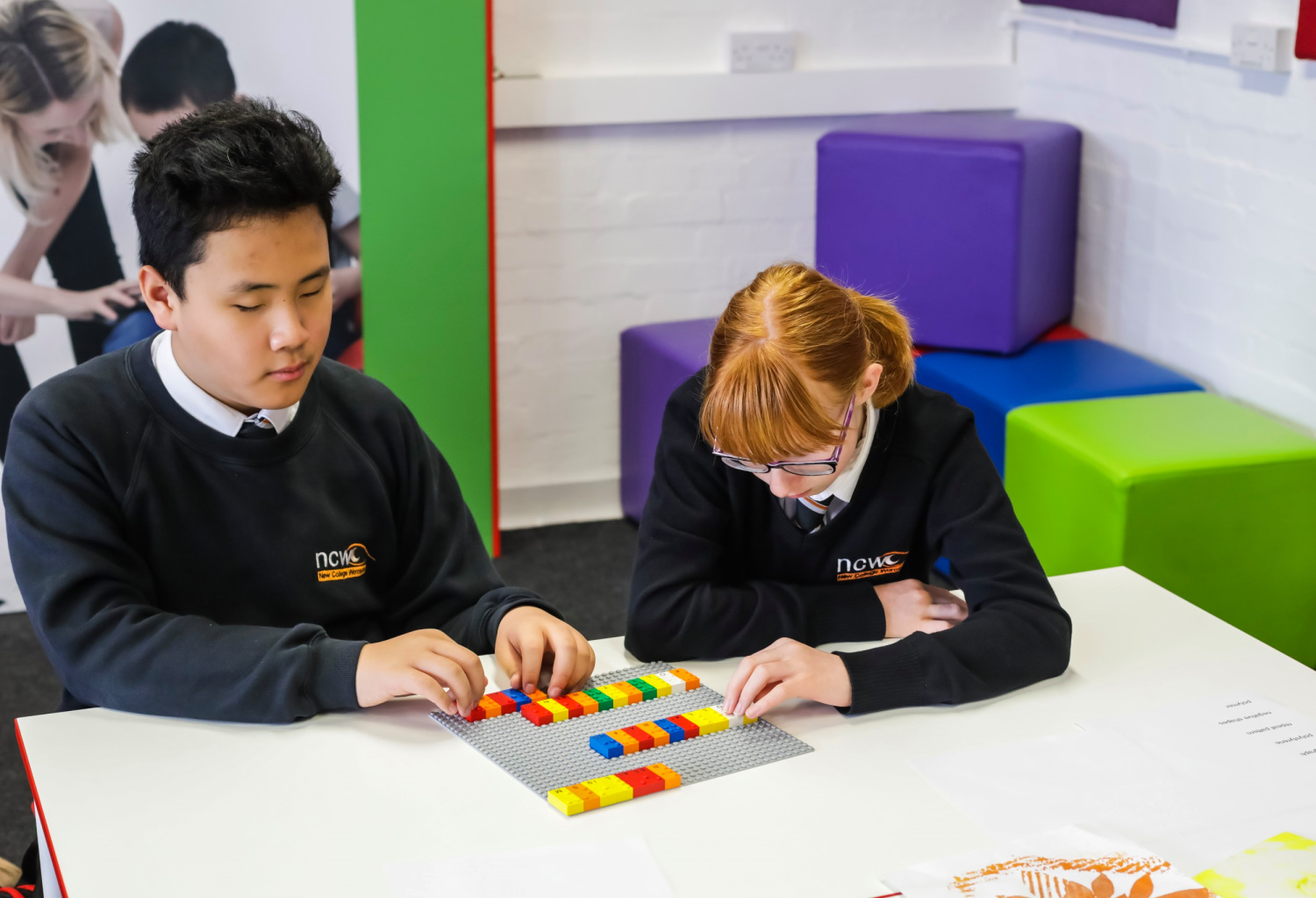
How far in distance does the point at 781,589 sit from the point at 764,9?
7.75 ft

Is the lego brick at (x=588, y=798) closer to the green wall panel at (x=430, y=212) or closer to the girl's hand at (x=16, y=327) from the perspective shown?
the green wall panel at (x=430, y=212)

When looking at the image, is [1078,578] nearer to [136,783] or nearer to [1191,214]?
[136,783]

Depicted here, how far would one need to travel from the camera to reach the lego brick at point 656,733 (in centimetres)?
122

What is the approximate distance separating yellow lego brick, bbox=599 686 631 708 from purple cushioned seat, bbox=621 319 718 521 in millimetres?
1836

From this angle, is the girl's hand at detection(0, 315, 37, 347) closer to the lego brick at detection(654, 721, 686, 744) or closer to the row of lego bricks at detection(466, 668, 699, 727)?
the row of lego bricks at detection(466, 668, 699, 727)

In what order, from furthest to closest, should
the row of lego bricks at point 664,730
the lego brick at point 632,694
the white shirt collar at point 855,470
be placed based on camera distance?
the white shirt collar at point 855,470 < the lego brick at point 632,694 < the row of lego bricks at point 664,730

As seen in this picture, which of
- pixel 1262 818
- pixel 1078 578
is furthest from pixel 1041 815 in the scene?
pixel 1078 578

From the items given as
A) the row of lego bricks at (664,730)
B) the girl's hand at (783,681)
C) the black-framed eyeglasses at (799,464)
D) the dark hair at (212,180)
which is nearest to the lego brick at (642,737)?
the row of lego bricks at (664,730)

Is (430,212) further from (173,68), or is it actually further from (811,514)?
(811,514)

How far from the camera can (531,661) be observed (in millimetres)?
1326

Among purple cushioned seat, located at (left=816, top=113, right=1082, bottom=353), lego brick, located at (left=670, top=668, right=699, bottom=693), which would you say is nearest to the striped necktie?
lego brick, located at (left=670, top=668, right=699, bottom=693)

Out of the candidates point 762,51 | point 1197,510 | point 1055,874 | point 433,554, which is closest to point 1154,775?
point 1055,874

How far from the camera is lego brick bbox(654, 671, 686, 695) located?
1.35 meters

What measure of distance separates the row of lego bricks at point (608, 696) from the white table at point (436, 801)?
0.16ft
